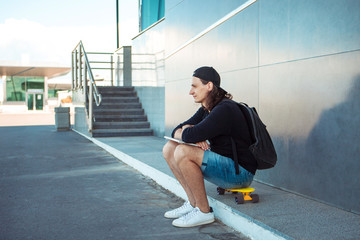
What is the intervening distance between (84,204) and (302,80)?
Answer: 263cm

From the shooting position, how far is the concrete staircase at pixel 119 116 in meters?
11.3

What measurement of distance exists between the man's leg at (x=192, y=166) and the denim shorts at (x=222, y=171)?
0.17 feet

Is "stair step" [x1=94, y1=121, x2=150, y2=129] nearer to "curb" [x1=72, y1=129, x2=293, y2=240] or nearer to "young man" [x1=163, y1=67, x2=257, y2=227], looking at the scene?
"curb" [x1=72, y1=129, x2=293, y2=240]

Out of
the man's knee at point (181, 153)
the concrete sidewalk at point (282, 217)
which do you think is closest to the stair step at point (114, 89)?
the concrete sidewalk at point (282, 217)

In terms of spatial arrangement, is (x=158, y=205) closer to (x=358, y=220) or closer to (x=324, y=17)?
(x=358, y=220)

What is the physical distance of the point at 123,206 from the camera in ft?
13.5

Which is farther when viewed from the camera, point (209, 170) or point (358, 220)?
point (209, 170)

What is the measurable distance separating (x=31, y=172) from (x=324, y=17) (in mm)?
4909

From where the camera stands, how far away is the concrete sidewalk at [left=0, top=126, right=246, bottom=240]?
10.5ft

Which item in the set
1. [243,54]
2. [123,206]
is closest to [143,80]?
[243,54]

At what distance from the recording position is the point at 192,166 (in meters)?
3.22

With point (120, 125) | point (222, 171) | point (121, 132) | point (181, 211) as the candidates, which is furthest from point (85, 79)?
point (222, 171)

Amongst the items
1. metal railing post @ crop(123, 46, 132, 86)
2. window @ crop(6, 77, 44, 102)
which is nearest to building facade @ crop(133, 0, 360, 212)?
metal railing post @ crop(123, 46, 132, 86)

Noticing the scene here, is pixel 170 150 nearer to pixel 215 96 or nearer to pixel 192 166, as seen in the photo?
pixel 192 166
